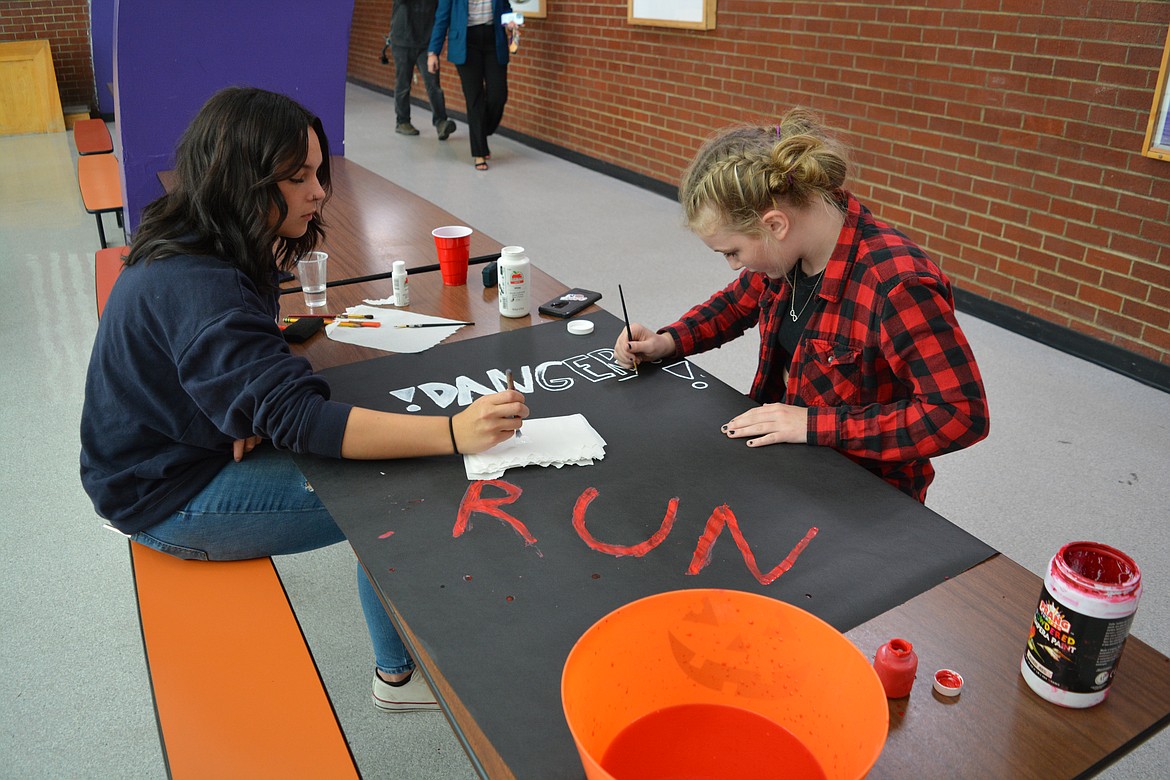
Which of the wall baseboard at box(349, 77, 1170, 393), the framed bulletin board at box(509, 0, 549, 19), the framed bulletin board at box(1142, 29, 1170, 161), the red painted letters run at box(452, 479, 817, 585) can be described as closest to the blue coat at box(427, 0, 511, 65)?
the framed bulletin board at box(509, 0, 549, 19)

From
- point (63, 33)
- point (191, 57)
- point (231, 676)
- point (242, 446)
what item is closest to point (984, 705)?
point (231, 676)

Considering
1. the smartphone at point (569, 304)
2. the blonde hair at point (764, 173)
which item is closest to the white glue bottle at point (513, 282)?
the smartphone at point (569, 304)

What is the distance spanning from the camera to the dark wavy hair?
1.38 m

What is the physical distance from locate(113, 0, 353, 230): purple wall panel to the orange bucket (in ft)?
8.39

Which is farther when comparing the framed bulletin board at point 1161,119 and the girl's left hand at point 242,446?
the framed bulletin board at point 1161,119

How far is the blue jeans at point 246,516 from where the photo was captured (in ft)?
4.93

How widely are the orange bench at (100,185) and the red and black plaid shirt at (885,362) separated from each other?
296 centimetres

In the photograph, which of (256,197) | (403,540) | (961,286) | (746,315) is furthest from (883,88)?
(403,540)

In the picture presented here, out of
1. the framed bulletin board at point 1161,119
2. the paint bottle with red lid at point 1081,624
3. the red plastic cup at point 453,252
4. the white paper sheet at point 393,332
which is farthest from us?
Answer: the framed bulletin board at point 1161,119

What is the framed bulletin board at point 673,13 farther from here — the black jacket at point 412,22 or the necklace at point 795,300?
the necklace at point 795,300

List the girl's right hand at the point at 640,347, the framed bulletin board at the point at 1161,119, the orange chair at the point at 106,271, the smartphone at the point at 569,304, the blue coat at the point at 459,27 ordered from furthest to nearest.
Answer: the blue coat at the point at 459,27 → the framed bulletin board at the point at 1161,119 → the orange chair at the point at 106,271 → the smartphone at the point at 569,304 → the girl's right hand at the point at 640,347

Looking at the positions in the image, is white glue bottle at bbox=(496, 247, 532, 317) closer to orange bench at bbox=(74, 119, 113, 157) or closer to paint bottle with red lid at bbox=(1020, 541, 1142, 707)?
paint bottle with red lid at bbox=(1020, 541, 1142, 707)

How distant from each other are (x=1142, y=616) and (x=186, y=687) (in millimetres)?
1951

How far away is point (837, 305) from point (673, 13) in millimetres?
4001
